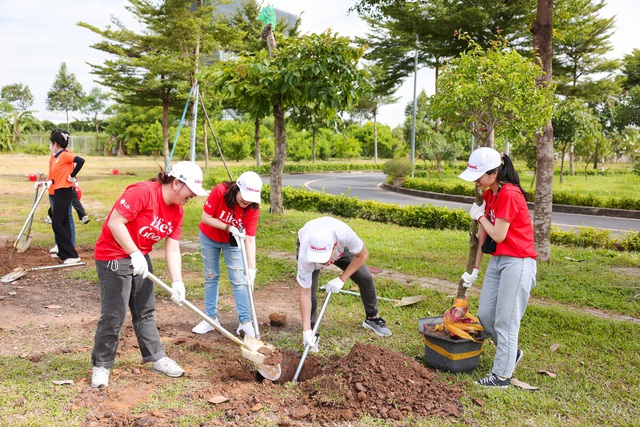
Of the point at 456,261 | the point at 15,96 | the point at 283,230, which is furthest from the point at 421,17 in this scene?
the point at 15,96

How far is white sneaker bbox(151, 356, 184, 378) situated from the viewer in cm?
360

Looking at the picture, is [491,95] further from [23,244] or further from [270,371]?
[23,244]

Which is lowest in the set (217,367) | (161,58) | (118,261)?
(217,367)

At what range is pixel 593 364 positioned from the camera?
3816 millimetres

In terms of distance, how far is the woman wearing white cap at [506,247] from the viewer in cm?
332

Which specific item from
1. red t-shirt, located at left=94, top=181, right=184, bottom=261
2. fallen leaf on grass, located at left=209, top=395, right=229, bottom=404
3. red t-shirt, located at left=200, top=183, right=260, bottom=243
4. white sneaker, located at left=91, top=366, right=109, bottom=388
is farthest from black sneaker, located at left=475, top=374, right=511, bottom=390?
white sneaker, located at left=91, top=366, right=109, bottom=388

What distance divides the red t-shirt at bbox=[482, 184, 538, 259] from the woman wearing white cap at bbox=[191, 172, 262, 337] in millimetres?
1823

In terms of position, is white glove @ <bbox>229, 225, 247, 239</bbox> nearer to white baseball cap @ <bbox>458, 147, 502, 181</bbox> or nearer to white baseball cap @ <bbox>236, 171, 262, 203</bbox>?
white baseball cap @ <bbox>236, 171, 262, 203</bbox>

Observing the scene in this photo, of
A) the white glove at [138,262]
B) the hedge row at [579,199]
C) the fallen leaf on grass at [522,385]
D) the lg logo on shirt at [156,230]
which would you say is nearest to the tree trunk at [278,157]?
the lg logo on shirt at [156,230]

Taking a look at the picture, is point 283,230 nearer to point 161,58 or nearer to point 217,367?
point 217,367

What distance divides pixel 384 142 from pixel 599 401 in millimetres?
42009

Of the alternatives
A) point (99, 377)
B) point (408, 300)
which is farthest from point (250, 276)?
point (408, 300)

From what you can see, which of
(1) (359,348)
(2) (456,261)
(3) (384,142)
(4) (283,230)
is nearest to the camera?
(1) (359,348)

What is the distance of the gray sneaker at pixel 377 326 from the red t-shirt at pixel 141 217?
203 cm
